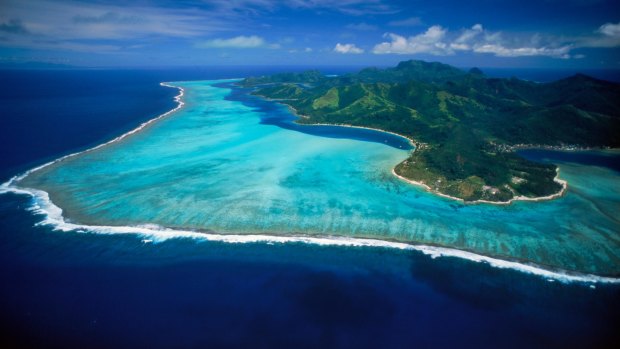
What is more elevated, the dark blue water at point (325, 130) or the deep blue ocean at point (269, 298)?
the dark blue water at point (325, 130)

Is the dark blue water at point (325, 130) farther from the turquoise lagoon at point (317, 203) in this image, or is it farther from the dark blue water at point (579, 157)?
the dark blue water at point (579, 157)

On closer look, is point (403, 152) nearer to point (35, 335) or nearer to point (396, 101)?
point (396, 101)

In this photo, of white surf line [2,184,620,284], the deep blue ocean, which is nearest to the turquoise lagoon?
white surf line [2,184,620,284]

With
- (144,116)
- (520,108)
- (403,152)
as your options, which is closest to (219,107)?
(144,116)

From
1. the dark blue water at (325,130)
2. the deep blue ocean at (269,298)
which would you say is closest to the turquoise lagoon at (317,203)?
the deep blue ocean at (269,298)

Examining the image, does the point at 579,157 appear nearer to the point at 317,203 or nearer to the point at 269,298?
the point at 317,203
